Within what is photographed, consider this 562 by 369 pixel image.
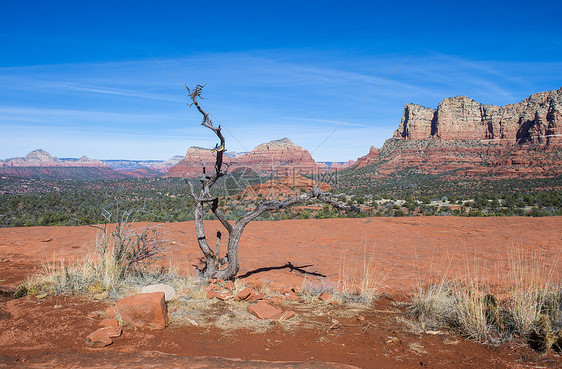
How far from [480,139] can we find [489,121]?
6887 mm

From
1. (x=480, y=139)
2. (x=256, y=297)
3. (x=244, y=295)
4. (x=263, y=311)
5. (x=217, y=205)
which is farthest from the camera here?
(x=480, y=139)

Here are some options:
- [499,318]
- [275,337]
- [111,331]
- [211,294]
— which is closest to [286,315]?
[275,337]

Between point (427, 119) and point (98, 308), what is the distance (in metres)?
113

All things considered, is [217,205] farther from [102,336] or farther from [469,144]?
[469,144]

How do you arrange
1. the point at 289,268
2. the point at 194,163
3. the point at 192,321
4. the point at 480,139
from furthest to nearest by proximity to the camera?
the point at 480,139
the point at 194,163
the point at 289,268
the point at 192,321

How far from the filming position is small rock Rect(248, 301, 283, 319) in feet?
14.7

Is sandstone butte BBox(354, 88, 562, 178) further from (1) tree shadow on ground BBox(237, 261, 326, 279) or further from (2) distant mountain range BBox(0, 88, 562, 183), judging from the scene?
(1) tree shadow on ground BBox(237, 261, 326, 279)

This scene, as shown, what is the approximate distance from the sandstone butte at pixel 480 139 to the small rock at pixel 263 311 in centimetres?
6450

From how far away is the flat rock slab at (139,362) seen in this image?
9.73ft

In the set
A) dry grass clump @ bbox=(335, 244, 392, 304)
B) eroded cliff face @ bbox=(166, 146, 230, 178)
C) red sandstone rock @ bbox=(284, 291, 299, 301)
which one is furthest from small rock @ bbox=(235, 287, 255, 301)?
eroded cliff face @ bbox=(166, 146, 230, 178)

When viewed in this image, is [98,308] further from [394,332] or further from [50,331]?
[394,332]

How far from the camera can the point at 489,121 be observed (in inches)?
3691

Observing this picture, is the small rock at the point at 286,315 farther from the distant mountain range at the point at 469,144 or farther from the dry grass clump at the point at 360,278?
the distant mountain range at the point at 469,144

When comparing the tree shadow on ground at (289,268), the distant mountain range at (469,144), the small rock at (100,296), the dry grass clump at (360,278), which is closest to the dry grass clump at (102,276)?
the small rock at (100,296)
